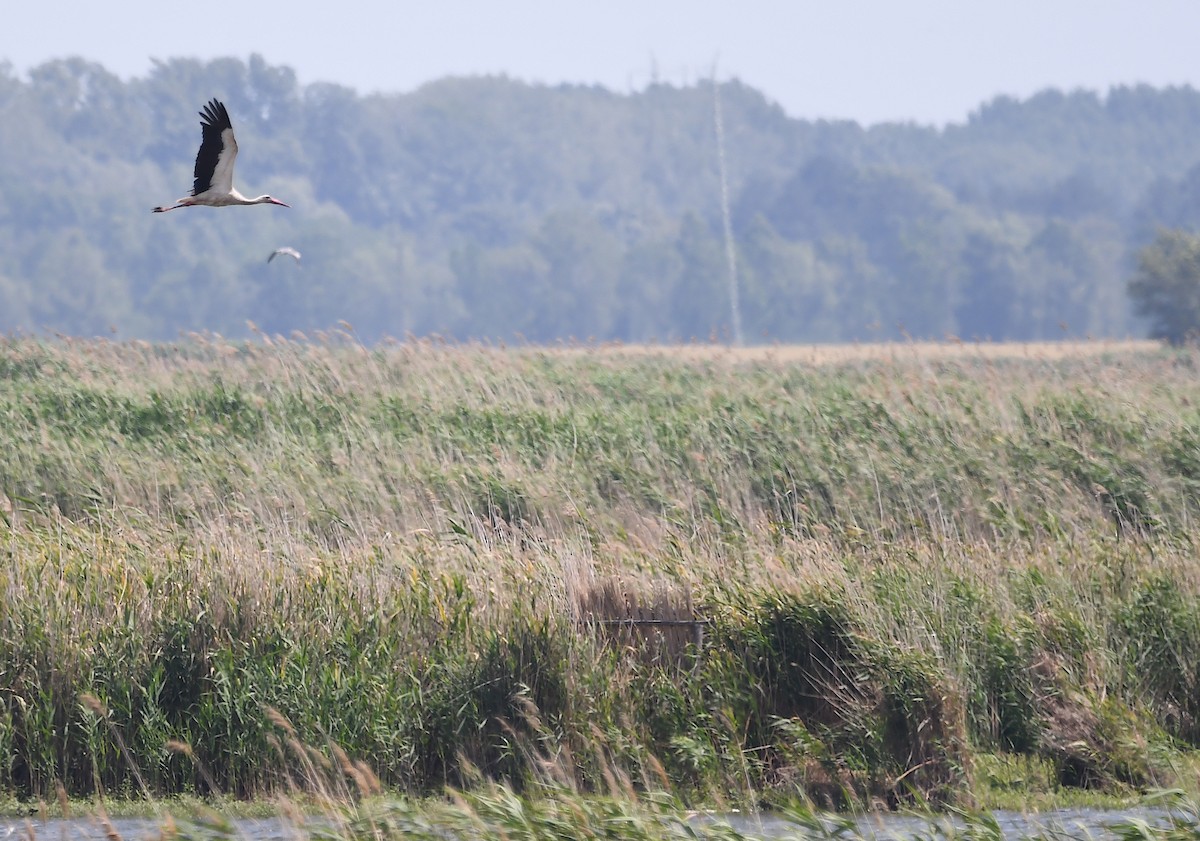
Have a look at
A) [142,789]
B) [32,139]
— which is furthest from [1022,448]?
[32,139]

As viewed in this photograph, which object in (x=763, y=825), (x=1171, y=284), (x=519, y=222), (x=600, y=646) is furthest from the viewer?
(x=519, y=222)

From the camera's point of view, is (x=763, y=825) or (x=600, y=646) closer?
(x=763, y=825)

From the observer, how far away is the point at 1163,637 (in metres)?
10.5

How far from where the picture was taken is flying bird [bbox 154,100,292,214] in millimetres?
10305

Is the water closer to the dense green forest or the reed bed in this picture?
the reed bed

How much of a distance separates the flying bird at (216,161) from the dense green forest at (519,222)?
60.2m

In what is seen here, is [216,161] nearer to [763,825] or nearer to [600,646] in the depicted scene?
[600,646]

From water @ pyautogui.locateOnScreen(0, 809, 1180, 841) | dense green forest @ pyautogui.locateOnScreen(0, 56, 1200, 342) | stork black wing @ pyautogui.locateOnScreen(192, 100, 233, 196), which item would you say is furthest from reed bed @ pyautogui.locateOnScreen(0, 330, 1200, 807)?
dense green forest @ pyautogui.locateOnScreen(0, 56, 1200, 342)

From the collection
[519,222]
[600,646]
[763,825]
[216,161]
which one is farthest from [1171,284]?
[519,222]

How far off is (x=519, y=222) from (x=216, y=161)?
95.1 meters

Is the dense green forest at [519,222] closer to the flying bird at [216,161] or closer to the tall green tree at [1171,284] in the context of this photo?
the tall green tree at [1171,284]

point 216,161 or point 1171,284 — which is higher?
point 216,161

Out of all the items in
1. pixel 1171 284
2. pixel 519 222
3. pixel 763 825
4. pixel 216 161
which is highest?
pixel 519 222

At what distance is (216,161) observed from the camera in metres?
10.4
